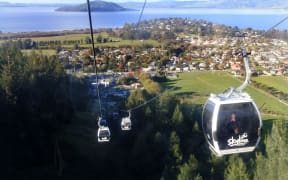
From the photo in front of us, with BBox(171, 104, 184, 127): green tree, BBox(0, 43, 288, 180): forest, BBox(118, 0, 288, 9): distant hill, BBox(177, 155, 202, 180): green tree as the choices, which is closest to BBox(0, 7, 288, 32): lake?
BBox(118, 0, 288, 9): distant hill

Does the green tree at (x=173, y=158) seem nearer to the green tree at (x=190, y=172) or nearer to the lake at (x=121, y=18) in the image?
the green tree at (x=190, y=172)

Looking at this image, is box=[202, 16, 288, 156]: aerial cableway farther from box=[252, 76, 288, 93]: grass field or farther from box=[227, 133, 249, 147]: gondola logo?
box=[252, 76, 288, 93]: grass field

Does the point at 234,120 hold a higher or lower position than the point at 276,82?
higher

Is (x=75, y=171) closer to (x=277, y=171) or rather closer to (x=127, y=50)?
(x=277, y=171)

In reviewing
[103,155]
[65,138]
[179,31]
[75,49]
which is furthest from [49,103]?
[179,31]

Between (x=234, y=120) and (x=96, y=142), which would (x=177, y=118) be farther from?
(x=234, y=120)

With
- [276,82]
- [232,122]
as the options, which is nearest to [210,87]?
[276,82]
